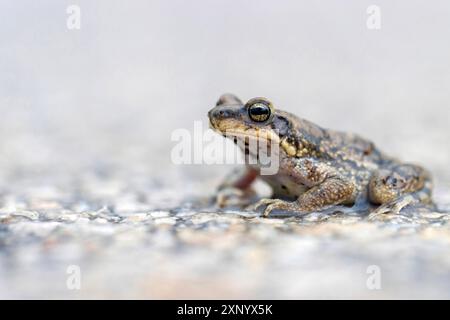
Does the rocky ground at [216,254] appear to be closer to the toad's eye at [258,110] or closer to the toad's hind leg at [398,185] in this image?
the toad's hind leg at [398,185]

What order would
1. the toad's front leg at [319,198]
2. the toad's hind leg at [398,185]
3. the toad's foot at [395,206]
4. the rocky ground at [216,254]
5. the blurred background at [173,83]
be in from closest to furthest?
the rocky ground at [216,254]
the toad's foot at [395,206]
the toad's front leg at [319,198]
the toad's hind leg at [398,185]
the blurred background at [173,83]

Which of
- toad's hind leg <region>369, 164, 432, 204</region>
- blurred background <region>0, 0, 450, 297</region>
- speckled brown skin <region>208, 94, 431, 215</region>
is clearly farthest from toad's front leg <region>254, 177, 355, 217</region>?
blurred background <region>0, 0, 450, 297</region>

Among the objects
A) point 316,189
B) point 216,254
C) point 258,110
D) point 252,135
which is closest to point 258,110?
point 258,110

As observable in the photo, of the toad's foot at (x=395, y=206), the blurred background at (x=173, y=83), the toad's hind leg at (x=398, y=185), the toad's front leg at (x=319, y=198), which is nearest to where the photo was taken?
the toad's foot at (x=395, y=206)

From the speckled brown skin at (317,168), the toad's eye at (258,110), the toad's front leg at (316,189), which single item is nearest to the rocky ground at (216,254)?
the toad's front leg at (316,189)

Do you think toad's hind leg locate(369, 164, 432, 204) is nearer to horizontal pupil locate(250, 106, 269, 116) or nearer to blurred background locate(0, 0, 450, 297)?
blurred background locate(0, 0, 450, 297)

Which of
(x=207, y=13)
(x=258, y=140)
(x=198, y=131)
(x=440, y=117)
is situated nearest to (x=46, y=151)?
(x=198, y=131)
